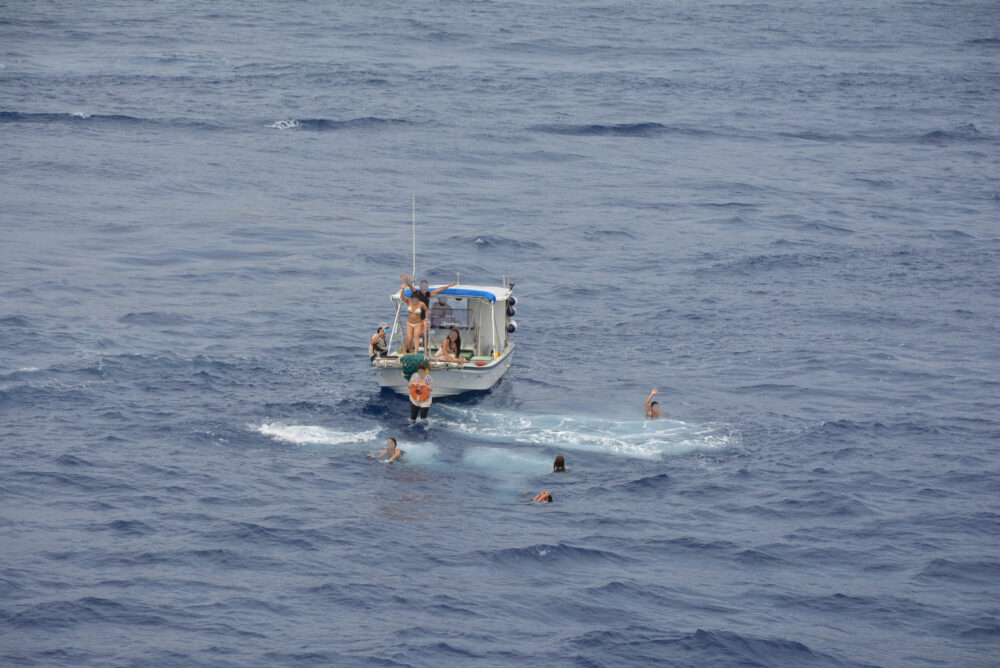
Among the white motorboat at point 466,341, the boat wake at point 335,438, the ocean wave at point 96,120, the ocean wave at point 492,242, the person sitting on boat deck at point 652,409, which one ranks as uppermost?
the ocean wave at point 96,120

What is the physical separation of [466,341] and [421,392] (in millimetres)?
5777

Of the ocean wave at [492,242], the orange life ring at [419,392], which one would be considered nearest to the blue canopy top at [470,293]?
the orange life ring at [419,392]

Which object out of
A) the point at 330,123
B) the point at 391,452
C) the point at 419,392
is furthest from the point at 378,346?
the point at 330,123

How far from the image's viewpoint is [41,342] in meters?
40.9

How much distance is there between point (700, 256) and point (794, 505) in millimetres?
25109

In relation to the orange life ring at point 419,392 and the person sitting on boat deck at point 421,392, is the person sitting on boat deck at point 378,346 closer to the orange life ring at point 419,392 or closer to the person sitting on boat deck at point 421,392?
the person sitting on boat deck at point 421,392

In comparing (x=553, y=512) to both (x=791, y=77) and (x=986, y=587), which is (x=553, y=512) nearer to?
(x=986, y=587)

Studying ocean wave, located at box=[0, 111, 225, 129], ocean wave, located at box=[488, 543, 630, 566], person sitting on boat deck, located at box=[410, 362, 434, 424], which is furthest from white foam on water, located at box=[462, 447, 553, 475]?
ocean wave, located at box=[0, 111, 225, 129]

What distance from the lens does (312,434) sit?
115 feet

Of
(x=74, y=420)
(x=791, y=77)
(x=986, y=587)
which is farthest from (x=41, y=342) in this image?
(x=791, y=77)

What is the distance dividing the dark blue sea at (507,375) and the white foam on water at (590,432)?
6.0 inches

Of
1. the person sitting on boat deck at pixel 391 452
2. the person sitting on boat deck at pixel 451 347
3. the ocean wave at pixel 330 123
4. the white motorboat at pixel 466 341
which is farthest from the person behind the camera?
the ocean wave at pixel 330 123

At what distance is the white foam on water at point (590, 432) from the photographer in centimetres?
3478

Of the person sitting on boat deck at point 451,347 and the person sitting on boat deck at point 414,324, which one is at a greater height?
the person sitting on boat deck at point 414,324
